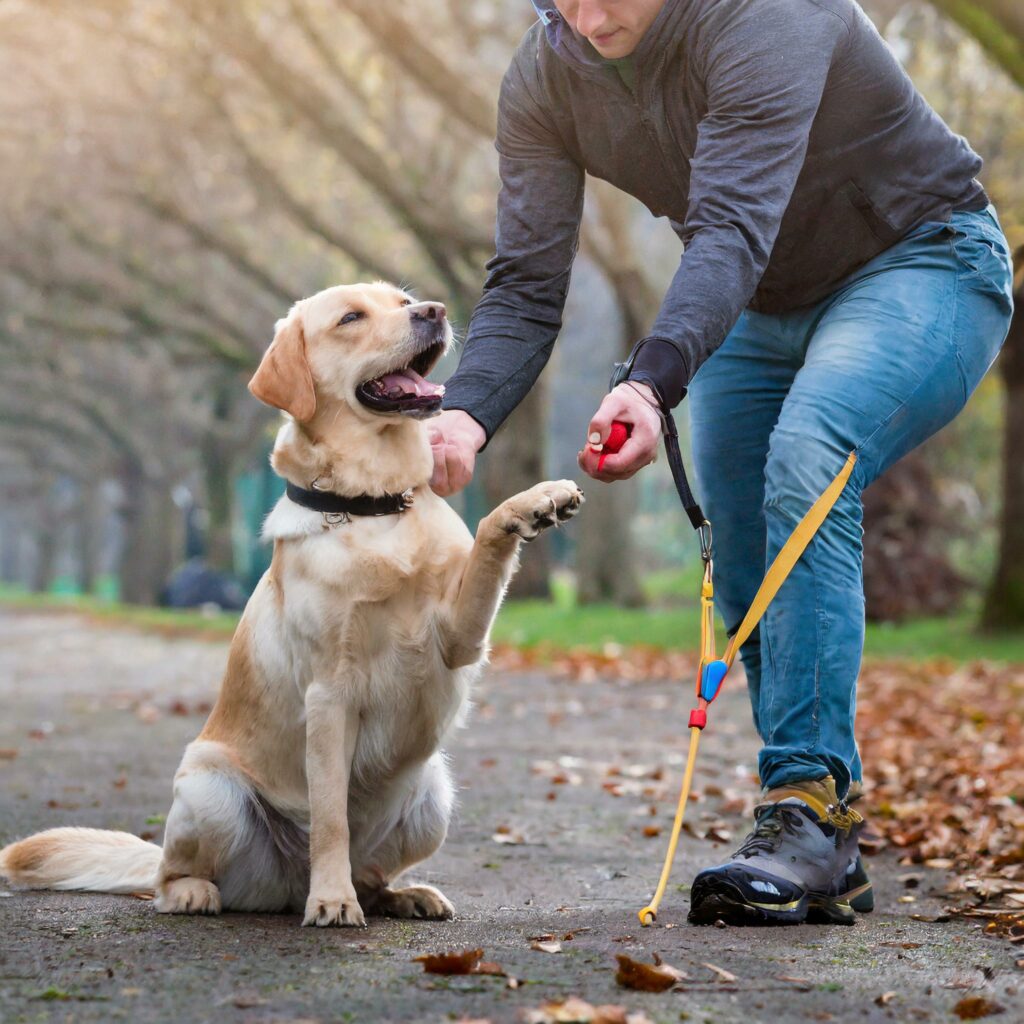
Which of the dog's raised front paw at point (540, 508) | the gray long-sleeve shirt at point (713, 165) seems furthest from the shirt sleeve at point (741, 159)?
the dog's raised front paw at point (540, 508)

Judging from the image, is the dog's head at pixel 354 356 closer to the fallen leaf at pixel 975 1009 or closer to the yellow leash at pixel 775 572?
the yellow leash at pixel 775 572

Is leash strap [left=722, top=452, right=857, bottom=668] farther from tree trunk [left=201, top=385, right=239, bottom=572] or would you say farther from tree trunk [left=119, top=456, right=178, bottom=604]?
tree trunk [left=119, top=456, right=178, bottom=604]

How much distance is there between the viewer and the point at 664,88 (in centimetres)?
363

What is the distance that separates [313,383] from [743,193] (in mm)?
1256

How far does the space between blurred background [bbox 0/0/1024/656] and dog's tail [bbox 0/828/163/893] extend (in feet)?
14.3

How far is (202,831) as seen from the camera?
12.1 ft

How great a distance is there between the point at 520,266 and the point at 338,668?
1.27m

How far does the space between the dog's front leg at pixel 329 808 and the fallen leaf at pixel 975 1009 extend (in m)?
1.45

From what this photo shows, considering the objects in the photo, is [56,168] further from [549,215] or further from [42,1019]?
[42,1019]

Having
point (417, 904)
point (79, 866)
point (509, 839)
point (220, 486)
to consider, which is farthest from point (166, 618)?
point (417, 904)

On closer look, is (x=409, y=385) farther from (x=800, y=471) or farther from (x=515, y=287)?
(x=800, y=471)

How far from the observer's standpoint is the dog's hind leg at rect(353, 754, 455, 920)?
3.81 m

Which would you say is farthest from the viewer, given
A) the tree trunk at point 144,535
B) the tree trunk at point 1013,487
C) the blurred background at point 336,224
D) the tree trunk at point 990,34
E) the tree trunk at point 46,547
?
the tree trunk at point 46,547

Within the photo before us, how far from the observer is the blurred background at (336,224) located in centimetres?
1406
